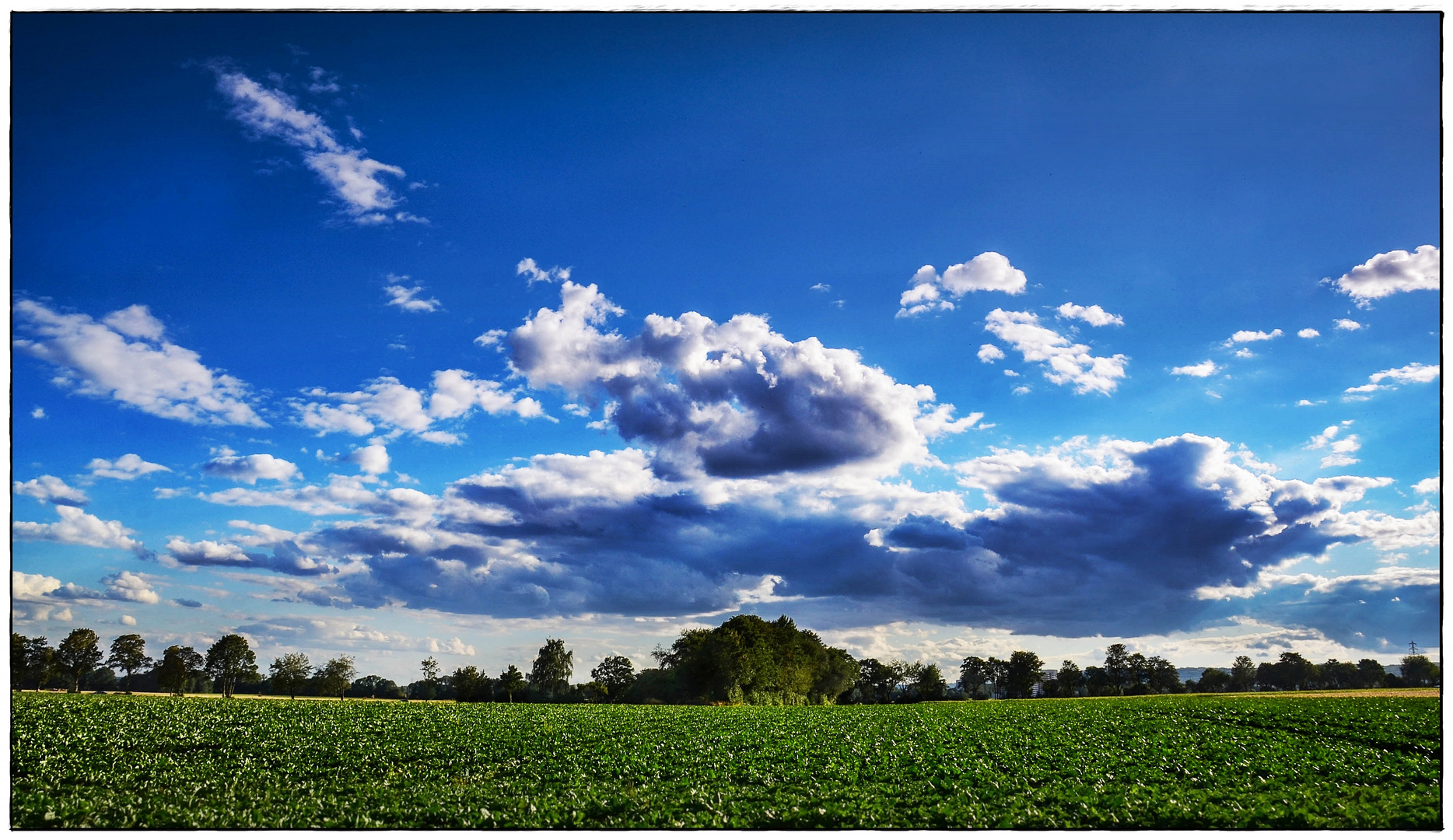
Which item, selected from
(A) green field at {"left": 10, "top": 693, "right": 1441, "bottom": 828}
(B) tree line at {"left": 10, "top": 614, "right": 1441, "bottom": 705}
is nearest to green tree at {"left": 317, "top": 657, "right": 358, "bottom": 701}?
(B) tree line at {"left": 10, "top": 614, "right": 1441, "bottom": 705}

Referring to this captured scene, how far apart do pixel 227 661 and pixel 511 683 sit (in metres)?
45.3

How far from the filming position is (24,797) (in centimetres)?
1633

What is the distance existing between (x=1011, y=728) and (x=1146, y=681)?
114 meters

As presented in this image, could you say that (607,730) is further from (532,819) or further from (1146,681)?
(1146,681)

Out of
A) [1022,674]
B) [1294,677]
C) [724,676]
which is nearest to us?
[724,676]

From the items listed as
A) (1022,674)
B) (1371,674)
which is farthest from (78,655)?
(1371,674)

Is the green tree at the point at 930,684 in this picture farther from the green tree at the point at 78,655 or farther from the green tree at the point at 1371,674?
the green tree at the point at 78,655

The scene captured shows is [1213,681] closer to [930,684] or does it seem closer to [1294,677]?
[1294,677]

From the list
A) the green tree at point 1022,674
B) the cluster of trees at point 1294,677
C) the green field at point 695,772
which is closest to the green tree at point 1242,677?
the cluster of trees at point 1294,677

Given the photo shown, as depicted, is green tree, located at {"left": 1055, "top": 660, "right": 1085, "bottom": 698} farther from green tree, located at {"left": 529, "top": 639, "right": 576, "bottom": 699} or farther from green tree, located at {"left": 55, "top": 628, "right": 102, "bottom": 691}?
green tree, located at {"left": 55, "top": 628, "right": 102, "bottom": 691}

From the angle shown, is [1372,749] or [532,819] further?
[1372,749]

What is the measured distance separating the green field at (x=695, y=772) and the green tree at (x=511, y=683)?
73.1 meters

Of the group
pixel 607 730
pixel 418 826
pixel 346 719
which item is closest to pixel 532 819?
pixel 418 826

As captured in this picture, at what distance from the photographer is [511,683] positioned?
104125 millimetres
